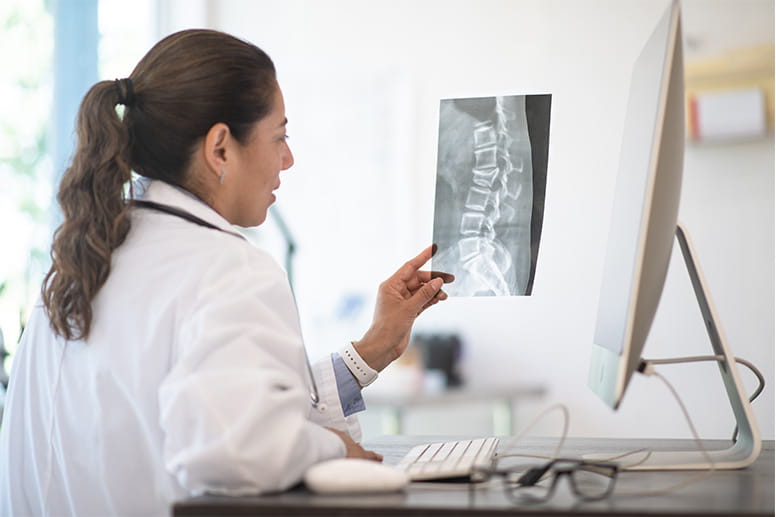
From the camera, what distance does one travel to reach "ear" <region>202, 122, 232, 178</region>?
115 centimetres

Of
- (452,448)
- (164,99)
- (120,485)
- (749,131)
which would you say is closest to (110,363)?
(120,485)

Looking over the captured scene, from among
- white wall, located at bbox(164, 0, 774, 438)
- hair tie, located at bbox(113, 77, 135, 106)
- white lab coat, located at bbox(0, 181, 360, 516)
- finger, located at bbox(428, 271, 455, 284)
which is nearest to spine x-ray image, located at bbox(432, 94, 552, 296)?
finger, located at bbox(428, 271, 455, 284)

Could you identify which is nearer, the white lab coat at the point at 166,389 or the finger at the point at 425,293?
the white lab coat at the point at 166,389

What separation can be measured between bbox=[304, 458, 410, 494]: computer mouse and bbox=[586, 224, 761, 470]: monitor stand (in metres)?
0.38

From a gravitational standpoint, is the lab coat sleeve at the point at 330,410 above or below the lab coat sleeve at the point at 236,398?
below

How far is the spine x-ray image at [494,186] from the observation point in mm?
1192

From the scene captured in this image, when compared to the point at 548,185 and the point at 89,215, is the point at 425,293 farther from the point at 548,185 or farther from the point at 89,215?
the point at 548,185

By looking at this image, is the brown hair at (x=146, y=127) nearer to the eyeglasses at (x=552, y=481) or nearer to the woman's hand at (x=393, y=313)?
the woman's hand at (x=393, y=313)

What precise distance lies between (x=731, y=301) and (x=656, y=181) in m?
2.24

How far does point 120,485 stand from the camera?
3.31 feet

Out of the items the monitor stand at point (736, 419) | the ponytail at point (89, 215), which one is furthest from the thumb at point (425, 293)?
the ponytail at point (89, 215)

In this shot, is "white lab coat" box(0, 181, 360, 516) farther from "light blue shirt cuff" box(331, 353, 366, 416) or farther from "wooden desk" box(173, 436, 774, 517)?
"light blue shirt cuff" box(331, 353, 366, 416)

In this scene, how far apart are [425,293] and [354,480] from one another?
21.1 inches

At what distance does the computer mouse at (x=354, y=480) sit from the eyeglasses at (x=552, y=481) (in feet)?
0.31
